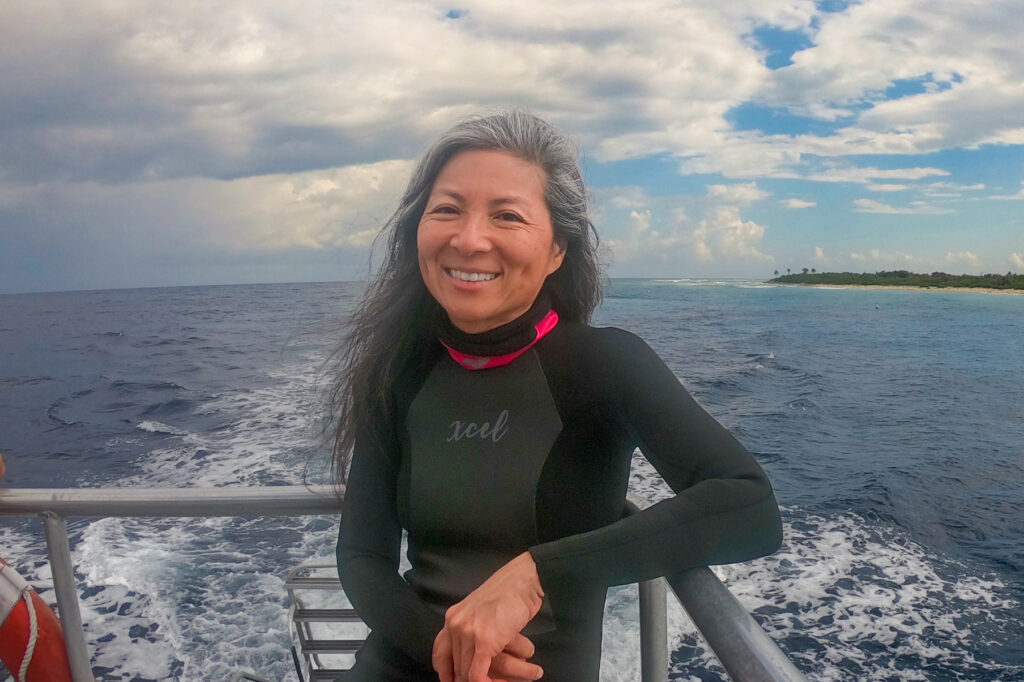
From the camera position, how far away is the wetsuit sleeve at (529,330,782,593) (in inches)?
45.1

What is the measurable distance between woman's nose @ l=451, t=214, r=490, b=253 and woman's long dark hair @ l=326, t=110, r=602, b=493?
0.16 m

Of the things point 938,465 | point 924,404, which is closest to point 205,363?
point 938,465

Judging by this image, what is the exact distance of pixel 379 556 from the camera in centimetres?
160

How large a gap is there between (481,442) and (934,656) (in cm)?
612

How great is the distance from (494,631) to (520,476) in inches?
14.7

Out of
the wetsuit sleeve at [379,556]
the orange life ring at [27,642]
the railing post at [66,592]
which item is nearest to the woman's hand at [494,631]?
the wetsuit sleeve at [379,556]

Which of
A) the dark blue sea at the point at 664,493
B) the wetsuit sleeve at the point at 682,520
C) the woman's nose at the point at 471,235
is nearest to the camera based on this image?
the wetsuit sleeve at the point at 682,520

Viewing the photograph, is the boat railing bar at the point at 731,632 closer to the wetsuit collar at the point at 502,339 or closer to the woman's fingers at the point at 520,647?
the woman's fingers at the point at 520,647

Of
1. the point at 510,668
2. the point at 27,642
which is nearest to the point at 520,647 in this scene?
the point at 510,668

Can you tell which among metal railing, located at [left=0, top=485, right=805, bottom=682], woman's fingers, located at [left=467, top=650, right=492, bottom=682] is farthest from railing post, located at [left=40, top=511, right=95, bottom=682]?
woman's fingers, located at [left=467, top=650, right=492, bottom=682]

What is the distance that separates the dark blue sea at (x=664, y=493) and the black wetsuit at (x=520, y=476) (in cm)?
21

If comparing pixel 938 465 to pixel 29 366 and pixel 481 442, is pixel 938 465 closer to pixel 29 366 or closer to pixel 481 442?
pixel 481 442

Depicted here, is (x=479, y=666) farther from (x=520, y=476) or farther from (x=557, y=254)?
(x=557, y=254)

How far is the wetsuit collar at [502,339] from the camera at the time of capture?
1.57m
